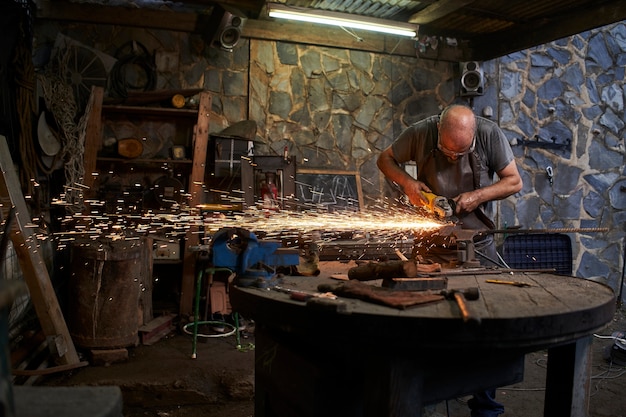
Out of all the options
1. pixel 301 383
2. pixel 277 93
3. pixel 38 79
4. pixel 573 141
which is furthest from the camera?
pixel 573 141

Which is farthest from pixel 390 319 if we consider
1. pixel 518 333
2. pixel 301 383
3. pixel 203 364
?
pixel 203 364

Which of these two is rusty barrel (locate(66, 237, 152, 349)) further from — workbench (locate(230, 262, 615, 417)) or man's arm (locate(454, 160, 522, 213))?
man's arm (locate(454, 160, 522, 213))

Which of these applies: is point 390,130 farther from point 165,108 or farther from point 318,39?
point 165,108

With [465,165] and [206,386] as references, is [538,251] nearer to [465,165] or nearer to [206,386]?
[465,165]

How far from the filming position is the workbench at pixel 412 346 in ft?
5.45

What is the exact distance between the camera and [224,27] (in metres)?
5.83

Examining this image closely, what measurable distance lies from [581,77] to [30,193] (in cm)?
716

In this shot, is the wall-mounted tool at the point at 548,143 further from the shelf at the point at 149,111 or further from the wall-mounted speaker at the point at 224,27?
the shelf at the point at 149,111

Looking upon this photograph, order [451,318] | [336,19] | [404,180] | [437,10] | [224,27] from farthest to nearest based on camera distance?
[224,27], [437,10], [336,19], [404,180], [451,318]

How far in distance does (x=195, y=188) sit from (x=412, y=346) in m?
4.56

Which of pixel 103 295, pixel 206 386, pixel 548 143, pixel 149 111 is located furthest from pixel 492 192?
pixel 548 143

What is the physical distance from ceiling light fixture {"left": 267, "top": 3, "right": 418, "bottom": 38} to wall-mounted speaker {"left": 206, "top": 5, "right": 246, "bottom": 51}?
2.02ft

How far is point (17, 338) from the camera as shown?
448cm

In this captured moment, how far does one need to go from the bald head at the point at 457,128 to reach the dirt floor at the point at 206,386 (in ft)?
6.34
